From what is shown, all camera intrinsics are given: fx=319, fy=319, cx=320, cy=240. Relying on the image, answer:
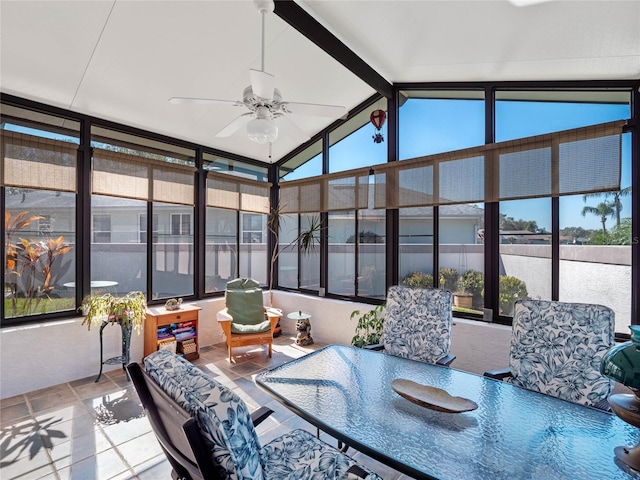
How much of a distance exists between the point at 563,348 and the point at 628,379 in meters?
0.94

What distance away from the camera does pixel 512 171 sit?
10.8 feet

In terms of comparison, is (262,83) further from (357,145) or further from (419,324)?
(357,145)

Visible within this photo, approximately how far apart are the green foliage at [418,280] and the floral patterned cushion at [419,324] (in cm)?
122

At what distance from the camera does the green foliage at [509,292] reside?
3359 mm

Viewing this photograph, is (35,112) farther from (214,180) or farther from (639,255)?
(639,255)

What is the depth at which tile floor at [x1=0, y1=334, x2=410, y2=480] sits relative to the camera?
214cm

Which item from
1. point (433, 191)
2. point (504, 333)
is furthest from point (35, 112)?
point (504, 333)

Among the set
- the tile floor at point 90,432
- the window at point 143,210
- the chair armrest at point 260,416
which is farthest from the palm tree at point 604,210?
the window at point 143,210

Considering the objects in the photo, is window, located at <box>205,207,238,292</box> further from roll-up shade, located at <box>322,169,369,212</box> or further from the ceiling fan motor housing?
the ceiling fan motor housing

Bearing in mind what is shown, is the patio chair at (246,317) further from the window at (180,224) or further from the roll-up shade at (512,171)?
the roll-up shade at (512,171)

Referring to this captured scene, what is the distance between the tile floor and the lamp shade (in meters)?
1.54

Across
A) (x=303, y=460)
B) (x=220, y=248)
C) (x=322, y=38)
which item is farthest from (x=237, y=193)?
(x=303, y=460)

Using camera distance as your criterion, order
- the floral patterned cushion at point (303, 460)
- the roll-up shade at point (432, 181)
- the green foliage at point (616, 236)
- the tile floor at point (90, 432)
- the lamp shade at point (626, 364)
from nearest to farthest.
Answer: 1. the lamp shade at point (626, 364)
2. the floral patterned cushion at point (303, 460)
3. the tile floor at point (90, 432)
4. the green foliage at point (616, 236)
5. the roll-up shade at point (432, 181)

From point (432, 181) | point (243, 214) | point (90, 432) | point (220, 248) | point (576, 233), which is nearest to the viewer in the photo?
point (90, 432)
